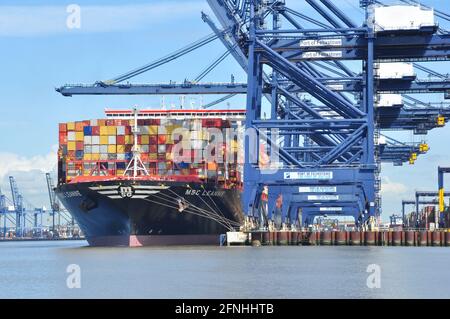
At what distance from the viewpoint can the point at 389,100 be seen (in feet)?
251

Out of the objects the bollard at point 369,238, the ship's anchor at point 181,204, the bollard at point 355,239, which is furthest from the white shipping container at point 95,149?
the bollard at point 369,238

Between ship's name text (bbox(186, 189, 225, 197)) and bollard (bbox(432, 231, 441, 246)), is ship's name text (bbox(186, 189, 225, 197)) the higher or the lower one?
the higher one

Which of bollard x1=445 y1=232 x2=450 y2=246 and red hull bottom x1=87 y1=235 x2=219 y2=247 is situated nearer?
red hull bottom x1=87 y1=235 x2=219 y2=247

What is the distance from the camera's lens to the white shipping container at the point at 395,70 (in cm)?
6838

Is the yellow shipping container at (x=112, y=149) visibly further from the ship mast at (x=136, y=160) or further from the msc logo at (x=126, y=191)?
the msc logo at (x=126, y=191)

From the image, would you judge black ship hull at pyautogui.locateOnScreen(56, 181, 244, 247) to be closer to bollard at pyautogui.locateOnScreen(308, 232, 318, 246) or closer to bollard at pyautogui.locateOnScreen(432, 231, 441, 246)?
bollard at pyautogui.locateOnScreen(308, 232, 318, 246)

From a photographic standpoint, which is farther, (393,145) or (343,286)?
(393,145)

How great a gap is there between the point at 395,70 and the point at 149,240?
19558 millimetres

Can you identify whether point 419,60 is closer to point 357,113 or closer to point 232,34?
point 357,113

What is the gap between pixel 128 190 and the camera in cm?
6250

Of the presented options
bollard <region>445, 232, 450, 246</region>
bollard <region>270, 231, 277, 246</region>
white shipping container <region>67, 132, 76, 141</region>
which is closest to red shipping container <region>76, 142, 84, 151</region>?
white shipping container <region>67, 132, 76, 141</region>

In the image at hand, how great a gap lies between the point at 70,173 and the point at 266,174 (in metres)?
13.8

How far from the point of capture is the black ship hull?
6312cm
